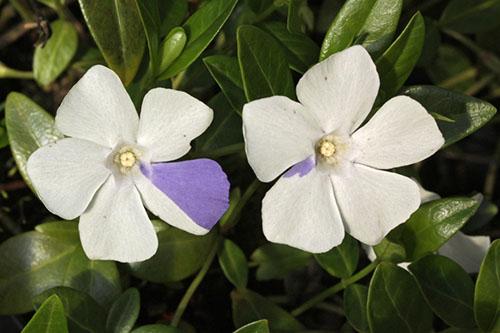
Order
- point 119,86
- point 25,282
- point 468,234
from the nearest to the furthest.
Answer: point 119,86, point 25,282, point 468,234

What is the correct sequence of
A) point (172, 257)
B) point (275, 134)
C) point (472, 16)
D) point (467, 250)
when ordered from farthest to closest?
point (472, 16) < point (467, 250) < point (172, 257) < point (275, 134)

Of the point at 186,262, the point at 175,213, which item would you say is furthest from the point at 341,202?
the point at 186,262

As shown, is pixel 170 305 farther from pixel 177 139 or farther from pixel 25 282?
pixel 177 139

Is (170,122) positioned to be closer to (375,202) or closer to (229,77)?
(229,77)

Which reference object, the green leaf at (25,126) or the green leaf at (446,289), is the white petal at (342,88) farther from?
the green leaf at (25,126)

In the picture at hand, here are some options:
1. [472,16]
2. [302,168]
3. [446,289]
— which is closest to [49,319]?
[302,168]

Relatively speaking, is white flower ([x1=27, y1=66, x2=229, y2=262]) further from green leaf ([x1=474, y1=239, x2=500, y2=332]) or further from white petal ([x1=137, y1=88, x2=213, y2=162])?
green leaf ([x1=474, y1=239, x2=500, y2=332])

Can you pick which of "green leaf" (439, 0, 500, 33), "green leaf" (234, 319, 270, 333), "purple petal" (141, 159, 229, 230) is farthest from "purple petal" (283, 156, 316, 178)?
"green leaf" (439, 0, 500, 33)

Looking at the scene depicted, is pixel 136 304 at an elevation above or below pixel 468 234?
above
